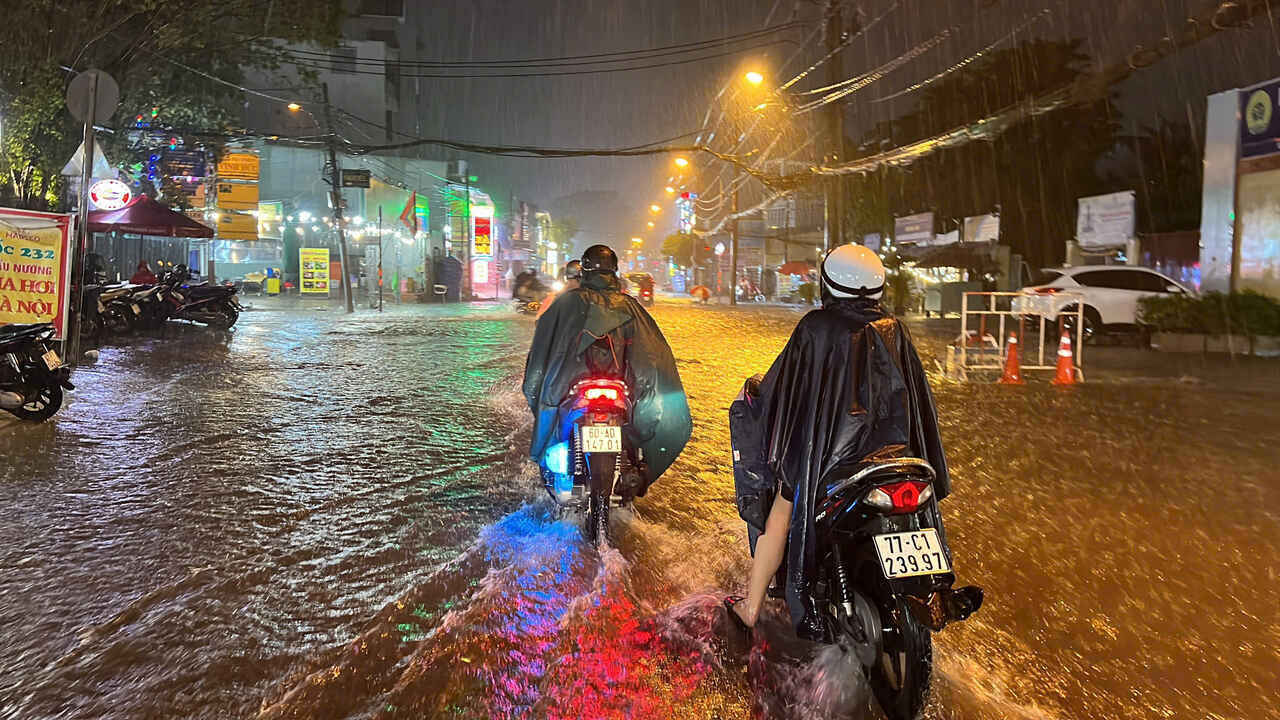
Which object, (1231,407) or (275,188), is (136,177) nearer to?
(275,188)

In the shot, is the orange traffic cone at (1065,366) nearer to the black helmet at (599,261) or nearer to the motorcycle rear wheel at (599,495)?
the black helmet at (599,261)

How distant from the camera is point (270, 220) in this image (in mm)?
39750

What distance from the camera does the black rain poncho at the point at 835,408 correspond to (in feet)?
9.35

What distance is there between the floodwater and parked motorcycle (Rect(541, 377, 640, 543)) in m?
Answer: 0.23

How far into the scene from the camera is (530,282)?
3212 cm

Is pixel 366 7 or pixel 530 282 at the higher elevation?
pixel 366 7

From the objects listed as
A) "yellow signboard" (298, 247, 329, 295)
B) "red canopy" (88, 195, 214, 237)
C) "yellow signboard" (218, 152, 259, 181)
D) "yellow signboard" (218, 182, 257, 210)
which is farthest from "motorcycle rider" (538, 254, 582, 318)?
"yellow signboard" (218, 182, 257, 210)

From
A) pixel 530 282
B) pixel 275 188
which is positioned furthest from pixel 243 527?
pixel 275 188

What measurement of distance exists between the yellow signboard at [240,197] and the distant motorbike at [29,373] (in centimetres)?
3185

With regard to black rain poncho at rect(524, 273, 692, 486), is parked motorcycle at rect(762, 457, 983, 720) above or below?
below

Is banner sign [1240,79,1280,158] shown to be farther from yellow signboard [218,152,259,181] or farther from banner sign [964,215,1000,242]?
yellow signboard [218,152,259,181]

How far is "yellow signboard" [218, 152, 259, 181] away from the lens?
119 ft

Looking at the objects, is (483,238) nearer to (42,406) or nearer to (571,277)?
(42,406)

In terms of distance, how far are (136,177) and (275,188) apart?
19642 mm
